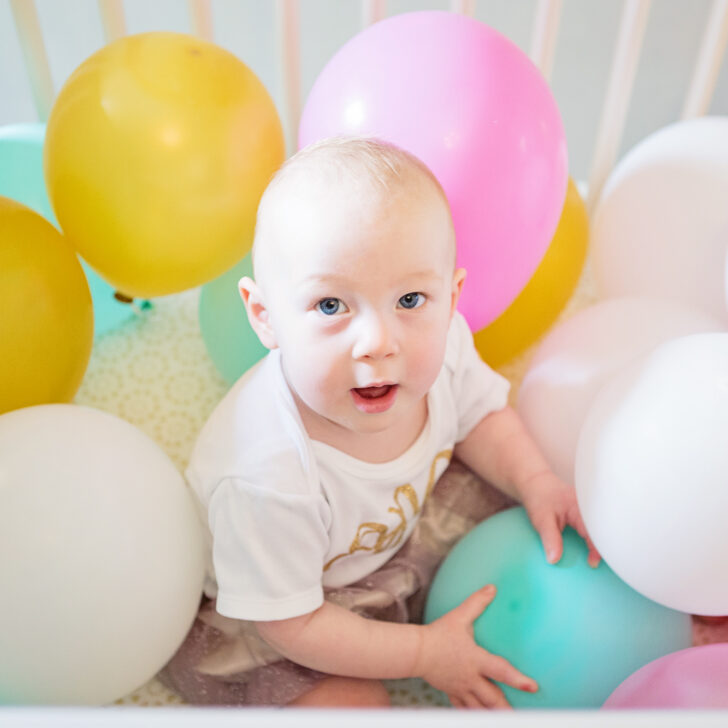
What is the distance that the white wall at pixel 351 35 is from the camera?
1.45 meters

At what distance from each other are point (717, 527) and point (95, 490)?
496 millimetres

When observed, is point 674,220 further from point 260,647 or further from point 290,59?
point 260,647

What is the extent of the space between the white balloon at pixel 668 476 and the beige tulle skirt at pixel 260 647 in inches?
8.6

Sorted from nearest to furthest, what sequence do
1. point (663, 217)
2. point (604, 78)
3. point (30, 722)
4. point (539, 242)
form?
point (30, 722) < point (539, 242) < point (663, 217) < point (604, 78)

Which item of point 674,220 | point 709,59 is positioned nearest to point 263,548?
point 674,220

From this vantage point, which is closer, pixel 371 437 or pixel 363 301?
pixel 363 301

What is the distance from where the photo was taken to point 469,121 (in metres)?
0.76

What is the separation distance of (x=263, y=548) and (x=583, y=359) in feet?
1.33

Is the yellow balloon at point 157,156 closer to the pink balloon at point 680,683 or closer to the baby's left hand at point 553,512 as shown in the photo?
the baby's left hand at point 553,512

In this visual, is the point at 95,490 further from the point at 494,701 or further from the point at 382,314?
the point at 494,701

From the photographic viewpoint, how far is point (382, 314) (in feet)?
2.01

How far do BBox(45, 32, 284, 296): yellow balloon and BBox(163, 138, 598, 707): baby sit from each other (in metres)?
0.16

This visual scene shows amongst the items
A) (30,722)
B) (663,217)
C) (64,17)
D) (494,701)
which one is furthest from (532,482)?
(64,17)

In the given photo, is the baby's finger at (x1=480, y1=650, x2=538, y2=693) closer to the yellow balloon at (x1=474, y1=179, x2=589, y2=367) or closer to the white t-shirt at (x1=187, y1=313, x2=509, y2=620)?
the white t-shirt at (x1=187, y1=313, x2=509, y2=620)
